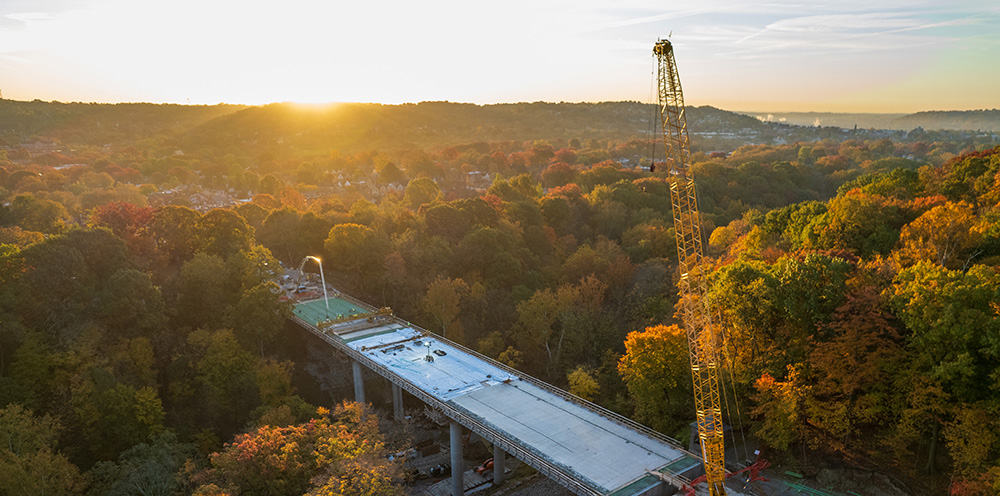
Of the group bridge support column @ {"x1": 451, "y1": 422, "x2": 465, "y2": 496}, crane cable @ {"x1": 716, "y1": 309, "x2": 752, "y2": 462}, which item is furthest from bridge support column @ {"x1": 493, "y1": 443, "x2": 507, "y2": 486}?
crane cable @ {"x1": 716, "y1": 309, "x2": 752, "y2": 462}

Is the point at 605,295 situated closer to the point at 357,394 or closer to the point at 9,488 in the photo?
the point at 357,394

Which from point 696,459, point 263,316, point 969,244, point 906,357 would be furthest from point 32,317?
point 969,244

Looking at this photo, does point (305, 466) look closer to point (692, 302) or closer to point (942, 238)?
point (692, 302)

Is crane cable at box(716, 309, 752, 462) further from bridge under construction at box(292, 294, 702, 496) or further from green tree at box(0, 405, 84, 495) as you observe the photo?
green tree at box(0, 405, 84, 495)

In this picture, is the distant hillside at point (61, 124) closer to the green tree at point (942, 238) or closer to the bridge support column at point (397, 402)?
the bridge support column at point (397, 402)

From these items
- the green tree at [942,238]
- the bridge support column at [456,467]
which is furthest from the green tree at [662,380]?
the green tree at [942,238]

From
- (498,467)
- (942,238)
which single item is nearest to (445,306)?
(498,467)
